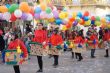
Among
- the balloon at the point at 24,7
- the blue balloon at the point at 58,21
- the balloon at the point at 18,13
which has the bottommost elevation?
the blue balloon at the point at 58,21

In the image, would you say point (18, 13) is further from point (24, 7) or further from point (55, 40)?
point (55, 40)

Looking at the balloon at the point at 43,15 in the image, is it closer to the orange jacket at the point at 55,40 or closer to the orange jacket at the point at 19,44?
the orange jacket at the point at 55,40

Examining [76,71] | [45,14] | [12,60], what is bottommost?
[76,71]

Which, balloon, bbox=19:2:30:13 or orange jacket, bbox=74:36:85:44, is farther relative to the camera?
orange jacket, bbox=74:36:85:44

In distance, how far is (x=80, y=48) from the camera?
71.3ft

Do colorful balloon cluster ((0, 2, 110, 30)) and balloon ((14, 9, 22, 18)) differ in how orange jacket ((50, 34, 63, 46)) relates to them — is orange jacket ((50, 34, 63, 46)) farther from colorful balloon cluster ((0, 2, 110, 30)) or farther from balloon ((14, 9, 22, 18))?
balloon ((14, 9, 22, 18))

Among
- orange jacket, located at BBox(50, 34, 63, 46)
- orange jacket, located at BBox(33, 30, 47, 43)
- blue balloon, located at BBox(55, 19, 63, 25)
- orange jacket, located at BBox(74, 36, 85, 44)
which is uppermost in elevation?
blue balloon, located at BBox(55, 19, 63, 25)

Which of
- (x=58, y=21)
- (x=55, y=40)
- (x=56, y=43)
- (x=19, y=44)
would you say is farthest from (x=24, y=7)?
(x=58, y=21)

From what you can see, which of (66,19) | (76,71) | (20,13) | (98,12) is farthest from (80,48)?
(98,12)

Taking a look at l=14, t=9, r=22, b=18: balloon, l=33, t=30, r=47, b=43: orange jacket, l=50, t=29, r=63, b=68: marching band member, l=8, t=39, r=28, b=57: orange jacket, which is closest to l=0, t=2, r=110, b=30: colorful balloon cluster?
l=14, t=9, r=22, b=18: balloon

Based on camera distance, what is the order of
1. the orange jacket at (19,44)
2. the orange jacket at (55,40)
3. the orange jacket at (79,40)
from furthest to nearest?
the orange jacket at (79,40)
the orange jacket at (55,40)
the orange jacket at (19,44)

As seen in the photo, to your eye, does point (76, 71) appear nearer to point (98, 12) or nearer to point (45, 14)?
point (45, 14)

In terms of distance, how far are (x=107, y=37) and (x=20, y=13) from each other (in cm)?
1077

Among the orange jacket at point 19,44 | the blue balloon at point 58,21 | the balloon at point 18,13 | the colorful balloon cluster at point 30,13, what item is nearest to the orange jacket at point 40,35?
the colorful balloon cluster at point 30,13
